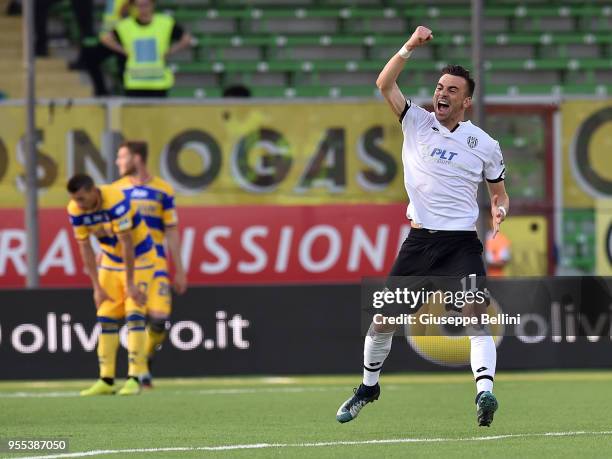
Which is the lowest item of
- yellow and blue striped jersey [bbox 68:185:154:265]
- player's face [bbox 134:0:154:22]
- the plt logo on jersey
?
yellow and blue striped jersey [bbox 68:185:154:265]

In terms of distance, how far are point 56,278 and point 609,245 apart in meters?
5.95

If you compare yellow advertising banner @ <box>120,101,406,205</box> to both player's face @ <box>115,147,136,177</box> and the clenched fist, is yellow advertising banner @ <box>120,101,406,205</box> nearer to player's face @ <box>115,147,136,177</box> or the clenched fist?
player's face @ <box>115,147,136,177</box>

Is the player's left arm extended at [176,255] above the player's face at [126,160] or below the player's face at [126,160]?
below

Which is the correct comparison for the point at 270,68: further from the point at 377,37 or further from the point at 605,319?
the point at 605,319

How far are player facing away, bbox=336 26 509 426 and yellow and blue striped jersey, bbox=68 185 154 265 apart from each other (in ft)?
12.7

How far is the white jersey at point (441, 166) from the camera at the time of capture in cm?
971

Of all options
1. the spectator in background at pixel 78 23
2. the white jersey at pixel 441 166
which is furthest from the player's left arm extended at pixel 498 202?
the spectator in background at pixel 78 23

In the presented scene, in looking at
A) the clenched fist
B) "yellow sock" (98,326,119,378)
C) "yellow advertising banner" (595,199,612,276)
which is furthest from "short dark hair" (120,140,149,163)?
"yellow advertising banner" (595,199,612,276)

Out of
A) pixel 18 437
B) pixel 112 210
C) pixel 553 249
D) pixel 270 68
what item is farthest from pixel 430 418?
pixel 270 68

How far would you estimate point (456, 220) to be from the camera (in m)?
9.74

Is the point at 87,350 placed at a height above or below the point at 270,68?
below

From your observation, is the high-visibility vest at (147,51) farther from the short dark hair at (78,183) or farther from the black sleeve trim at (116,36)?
the short dark hair at (78,183)

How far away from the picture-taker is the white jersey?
382 inches

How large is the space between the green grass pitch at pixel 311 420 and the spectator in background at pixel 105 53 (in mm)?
6239
